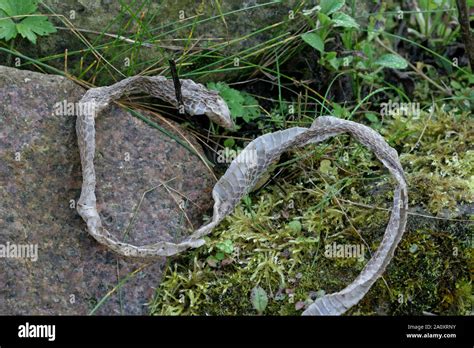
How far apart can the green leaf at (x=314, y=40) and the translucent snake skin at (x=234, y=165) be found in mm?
420

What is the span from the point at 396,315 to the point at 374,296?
0.36ft

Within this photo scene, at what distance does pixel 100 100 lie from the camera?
2.76 meters

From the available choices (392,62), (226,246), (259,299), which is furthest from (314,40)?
(259,299)

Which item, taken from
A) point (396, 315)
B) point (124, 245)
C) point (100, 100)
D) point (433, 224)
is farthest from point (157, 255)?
point (433, 224)

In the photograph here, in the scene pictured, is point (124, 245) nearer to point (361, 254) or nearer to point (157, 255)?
point (157, 255)

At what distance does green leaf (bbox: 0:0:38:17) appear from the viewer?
2.83m

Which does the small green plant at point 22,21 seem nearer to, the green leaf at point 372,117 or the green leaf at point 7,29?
the green leaf at point 7,29

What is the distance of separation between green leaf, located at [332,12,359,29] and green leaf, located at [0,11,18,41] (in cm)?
143

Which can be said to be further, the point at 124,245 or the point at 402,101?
the point at 402,101

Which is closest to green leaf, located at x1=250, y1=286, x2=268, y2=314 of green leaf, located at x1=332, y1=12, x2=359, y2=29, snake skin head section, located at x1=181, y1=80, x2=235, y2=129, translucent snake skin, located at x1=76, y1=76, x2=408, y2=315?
translucent snake skin, located at x1=76, y1=76, x2=408, y2=315

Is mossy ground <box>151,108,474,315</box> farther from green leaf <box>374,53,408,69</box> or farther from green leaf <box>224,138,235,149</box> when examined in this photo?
green leaf <box>374,53,408,69</box>

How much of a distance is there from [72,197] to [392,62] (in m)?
1.65

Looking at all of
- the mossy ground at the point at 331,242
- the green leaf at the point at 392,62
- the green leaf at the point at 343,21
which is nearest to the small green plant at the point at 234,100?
the mossy ground at the point at 331,242

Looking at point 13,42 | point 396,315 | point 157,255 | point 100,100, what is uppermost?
point 13,42
